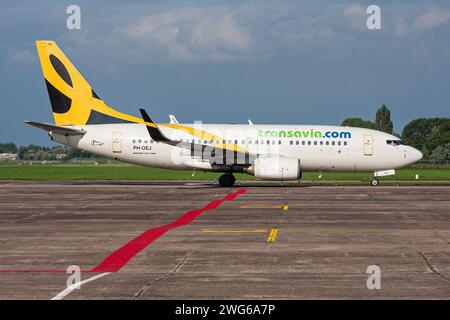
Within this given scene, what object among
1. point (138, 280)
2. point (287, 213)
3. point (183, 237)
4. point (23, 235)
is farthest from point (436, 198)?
point (138, 280)

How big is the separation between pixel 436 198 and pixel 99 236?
1842cm

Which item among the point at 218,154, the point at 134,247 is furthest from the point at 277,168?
the point at 134,247

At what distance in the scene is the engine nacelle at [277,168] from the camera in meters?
38.5

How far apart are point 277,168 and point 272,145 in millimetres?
2671

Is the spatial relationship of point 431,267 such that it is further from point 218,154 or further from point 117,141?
point 117,141

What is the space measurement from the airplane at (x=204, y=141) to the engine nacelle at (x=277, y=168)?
4.32ft

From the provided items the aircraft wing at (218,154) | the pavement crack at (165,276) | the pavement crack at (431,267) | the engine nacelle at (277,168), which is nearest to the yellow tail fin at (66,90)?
the aircraft wing at (218,154)

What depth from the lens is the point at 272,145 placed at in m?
40.7

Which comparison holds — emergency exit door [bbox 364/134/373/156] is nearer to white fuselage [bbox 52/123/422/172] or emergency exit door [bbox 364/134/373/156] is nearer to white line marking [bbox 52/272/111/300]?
white fuselage [bbox 52/123/422/172]

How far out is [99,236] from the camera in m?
18.7

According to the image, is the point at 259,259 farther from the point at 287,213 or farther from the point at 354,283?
the point at 287,213

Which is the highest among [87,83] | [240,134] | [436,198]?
[87,83]

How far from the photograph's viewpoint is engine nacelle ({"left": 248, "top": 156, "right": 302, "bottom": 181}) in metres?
38.5

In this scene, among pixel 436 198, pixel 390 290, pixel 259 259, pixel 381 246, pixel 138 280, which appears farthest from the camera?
pixel 436 198
